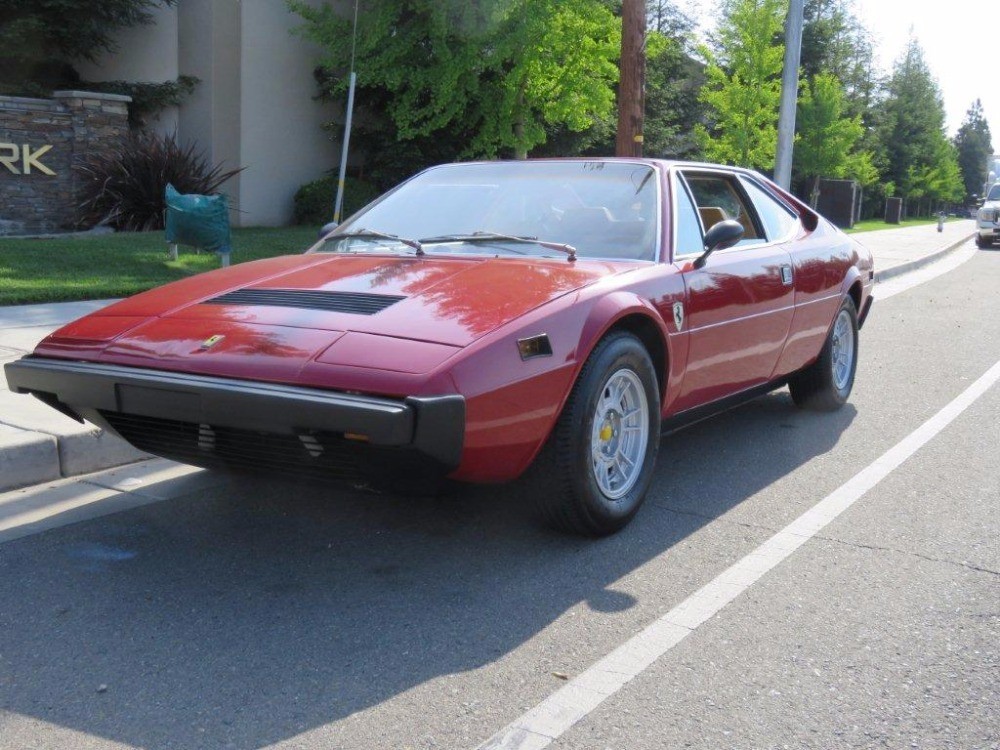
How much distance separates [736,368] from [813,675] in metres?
2.17

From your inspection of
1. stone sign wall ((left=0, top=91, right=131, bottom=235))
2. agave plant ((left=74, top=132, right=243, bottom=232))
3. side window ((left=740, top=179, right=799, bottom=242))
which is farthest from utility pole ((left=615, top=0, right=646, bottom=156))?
stone sign wall ((left=0, top=91, right=131, bottom=235))

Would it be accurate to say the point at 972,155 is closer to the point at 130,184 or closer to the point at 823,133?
the point at 823,133

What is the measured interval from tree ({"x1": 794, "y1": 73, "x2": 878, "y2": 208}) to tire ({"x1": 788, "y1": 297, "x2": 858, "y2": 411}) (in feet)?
113

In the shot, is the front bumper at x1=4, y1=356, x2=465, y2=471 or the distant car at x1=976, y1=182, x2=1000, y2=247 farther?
the distant car at x1=976, y1=182, x2=1000, y2=247

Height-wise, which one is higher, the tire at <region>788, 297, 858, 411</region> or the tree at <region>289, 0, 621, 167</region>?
the tree at <region>289, 0, 621, 167</region>

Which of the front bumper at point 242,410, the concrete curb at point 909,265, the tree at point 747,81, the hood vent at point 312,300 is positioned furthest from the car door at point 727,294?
the tree at point 747,81

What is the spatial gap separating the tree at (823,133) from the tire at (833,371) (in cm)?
3442

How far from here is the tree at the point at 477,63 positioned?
18.1 metres

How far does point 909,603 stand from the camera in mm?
3562

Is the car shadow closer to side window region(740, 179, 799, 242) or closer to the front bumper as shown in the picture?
the front bumper

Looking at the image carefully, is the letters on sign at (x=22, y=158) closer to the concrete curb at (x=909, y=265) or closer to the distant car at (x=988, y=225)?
the concrete curb at (x=909, y=265)

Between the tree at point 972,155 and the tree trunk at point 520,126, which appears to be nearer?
the tree trunk at point 520,126

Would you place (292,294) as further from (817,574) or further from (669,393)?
(817,574)

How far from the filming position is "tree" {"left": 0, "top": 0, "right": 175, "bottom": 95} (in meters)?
16.4
